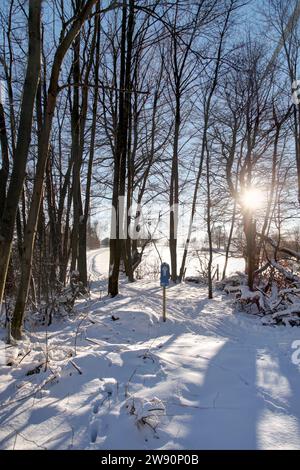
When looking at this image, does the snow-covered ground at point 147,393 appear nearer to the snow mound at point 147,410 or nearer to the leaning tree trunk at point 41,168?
the snow mound at point 147,410

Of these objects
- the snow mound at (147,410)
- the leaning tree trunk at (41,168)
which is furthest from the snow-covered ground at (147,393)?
the leaning tree trunk at (41,168)

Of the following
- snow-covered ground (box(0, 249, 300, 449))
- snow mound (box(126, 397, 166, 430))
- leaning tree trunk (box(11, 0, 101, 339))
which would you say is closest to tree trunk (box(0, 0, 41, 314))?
leaning tree trunk (box(11, 0, 101, 339))

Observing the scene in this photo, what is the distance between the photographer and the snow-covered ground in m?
2.31

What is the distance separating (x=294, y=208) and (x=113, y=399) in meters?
11.5

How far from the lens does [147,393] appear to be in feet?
9.62

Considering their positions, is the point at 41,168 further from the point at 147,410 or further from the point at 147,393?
the point at 147,410

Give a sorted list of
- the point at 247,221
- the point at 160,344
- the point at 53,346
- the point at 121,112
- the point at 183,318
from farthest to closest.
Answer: the point at 247,221
the point at 121,112
the point at 183,318
the point at 160,344
the point at 53,346

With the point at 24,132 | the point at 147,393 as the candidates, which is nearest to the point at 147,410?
the point at 147,393

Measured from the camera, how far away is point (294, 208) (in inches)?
488

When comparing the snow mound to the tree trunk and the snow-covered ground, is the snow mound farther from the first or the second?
the tree trunk

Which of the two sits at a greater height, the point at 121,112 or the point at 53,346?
the point at 121,112

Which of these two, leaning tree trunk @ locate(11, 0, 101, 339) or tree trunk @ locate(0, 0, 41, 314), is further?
leaning tree trunk @ locate(11, 0, 101, 339)

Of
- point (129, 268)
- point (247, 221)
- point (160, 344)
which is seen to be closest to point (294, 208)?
point (247, 221)
